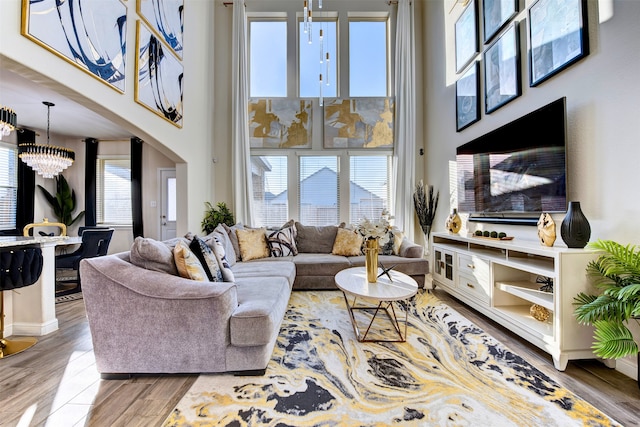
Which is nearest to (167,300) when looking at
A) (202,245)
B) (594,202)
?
(202,245)

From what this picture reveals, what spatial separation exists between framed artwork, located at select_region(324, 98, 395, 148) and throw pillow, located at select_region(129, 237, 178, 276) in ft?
12.1

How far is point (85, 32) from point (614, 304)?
14.2 ft

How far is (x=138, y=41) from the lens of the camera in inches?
116

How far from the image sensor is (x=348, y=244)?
382 centimetres

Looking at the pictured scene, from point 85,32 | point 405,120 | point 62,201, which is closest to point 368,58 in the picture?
point 405,120

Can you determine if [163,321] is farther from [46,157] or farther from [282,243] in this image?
[46,157]

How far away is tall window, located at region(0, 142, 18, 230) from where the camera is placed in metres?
4.48

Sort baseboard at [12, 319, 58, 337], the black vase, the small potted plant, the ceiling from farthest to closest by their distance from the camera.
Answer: the small potted plant → the ceiling → baseboard at [12, 319, 58, 337] → the black vase

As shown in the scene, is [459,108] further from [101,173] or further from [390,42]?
[101,173]

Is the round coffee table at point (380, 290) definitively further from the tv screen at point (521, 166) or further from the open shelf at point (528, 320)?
the tv screen at point (521, 166)

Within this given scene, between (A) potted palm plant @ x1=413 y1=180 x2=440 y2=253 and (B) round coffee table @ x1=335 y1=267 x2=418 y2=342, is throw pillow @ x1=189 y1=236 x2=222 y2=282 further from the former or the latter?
(A) potted palm plant @ x1=413 y1=180 x2=440 y2=253

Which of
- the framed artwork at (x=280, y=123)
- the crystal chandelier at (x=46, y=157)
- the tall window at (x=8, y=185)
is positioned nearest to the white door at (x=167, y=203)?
the crystal chandelier at (x=46, y=157)

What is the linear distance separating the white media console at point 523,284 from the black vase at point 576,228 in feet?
0.30

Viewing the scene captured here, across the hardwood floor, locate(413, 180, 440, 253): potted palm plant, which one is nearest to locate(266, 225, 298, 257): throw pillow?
the hardwood floor
